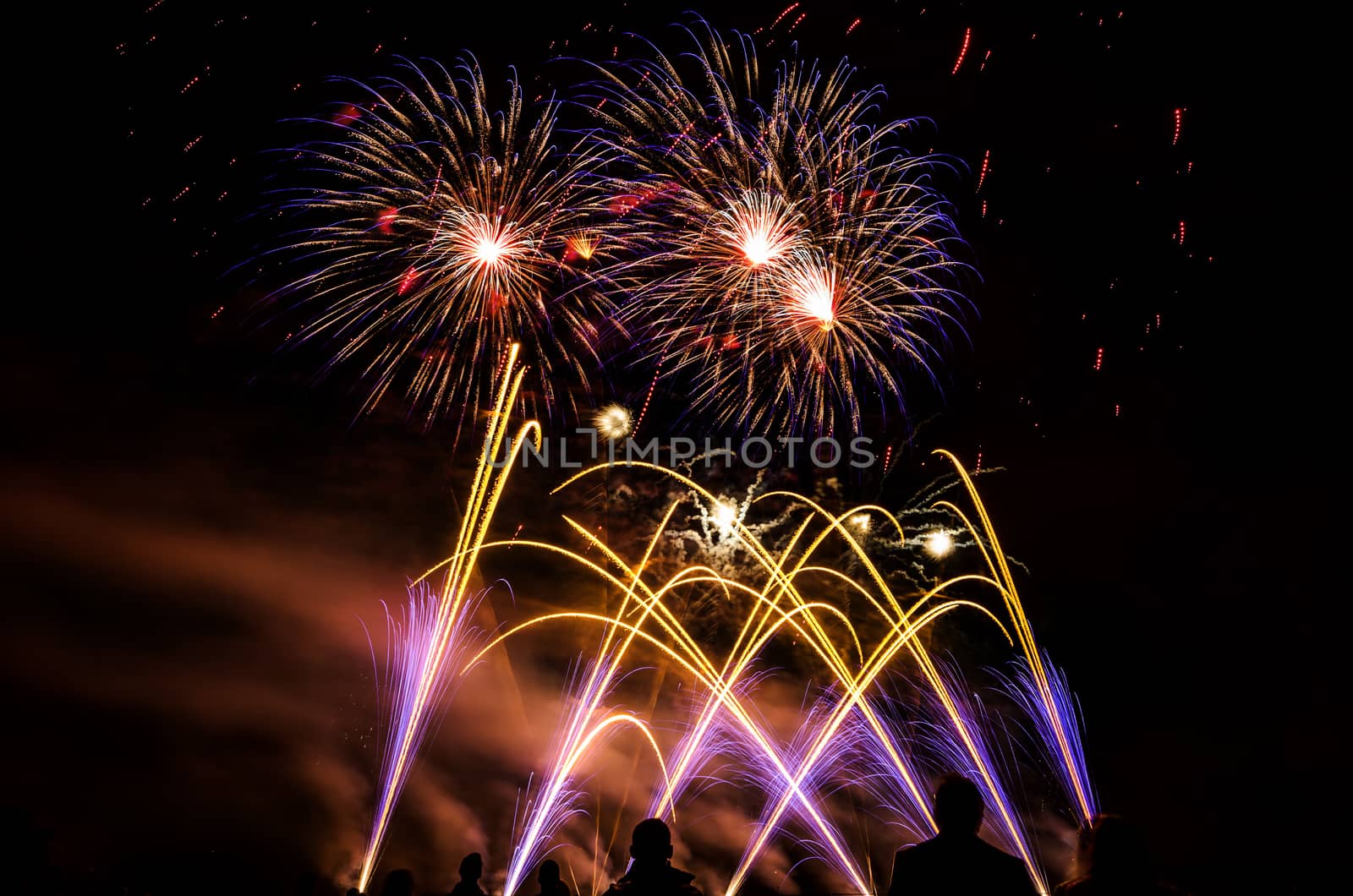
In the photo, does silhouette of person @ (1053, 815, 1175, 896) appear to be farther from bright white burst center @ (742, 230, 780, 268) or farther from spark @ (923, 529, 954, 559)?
spark @ (923, 529, 954, 559)

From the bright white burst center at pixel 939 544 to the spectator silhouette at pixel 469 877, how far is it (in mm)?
16064

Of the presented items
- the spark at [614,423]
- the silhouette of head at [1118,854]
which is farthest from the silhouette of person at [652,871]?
the spark at [614,423]

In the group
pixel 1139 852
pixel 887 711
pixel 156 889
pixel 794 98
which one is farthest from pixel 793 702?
pixel 1139 852

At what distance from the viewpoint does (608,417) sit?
19.1m

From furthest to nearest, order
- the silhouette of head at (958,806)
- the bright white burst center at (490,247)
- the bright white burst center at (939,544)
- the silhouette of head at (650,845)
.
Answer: the bright white burst center at (939,544)
the bright white burst center at (490,247)
the silhouette of head at (650,845)
the silhouette of head at (958,806)

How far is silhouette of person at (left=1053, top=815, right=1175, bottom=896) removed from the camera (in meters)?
4.12

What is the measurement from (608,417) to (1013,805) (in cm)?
2438

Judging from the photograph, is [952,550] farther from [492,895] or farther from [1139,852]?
[1139,852]

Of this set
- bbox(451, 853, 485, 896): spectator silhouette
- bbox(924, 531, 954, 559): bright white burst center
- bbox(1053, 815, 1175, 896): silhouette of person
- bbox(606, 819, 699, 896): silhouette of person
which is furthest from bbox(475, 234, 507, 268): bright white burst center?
bbox(924, 531, 954, 559): bright white burst center

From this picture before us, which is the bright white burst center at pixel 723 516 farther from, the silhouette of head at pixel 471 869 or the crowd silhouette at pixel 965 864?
the crowd silhouette at pixel 965 864

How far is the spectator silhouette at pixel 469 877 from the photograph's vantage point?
6.58m

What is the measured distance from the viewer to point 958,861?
335 cm

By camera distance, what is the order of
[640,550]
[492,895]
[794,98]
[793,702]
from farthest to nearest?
Result: [793,702] < [492,895] < [640,550] < [794,98]

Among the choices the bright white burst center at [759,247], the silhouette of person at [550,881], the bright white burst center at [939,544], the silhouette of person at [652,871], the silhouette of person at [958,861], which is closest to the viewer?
the silhouette of person at [958,861]
